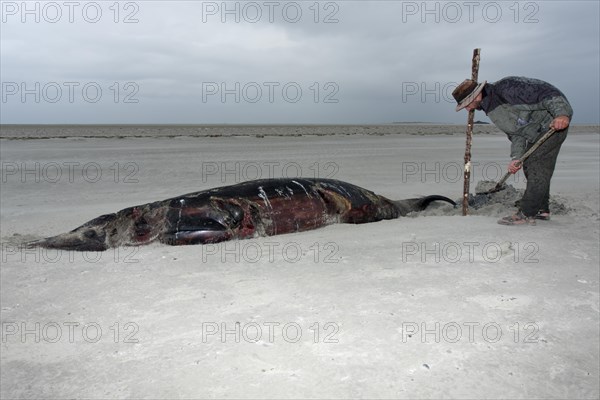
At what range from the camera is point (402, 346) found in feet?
8.70

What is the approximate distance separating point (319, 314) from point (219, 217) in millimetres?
2281

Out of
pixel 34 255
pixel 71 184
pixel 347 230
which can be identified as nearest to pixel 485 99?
pixel 347 230

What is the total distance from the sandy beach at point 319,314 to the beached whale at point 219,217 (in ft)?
0.54

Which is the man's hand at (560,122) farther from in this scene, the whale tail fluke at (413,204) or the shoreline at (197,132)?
the shoreline at (197,132)

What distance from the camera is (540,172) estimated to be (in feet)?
17.9

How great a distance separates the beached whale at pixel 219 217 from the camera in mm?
4867

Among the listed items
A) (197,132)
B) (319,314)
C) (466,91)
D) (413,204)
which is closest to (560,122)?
(466,91)

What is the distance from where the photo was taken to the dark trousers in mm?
5352

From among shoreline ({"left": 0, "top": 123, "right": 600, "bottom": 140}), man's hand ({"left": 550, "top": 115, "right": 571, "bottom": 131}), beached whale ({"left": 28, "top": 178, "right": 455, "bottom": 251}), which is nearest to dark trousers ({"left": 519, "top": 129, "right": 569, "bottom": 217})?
man's hand ({"left": 550, "top": 115, "right": 571, "bottom": 131})

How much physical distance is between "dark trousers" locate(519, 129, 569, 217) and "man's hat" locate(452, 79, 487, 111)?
1.00 m

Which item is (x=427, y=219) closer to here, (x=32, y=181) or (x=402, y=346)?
(x=402, y=346)

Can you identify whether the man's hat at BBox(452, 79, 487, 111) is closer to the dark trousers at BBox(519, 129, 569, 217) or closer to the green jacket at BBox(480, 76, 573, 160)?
the green jacket at BBox(480, 76, 573, 160)

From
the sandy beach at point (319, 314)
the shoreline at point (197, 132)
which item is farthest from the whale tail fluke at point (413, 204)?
the shoreline at point (197, 132)

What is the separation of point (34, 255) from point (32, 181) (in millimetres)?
6512
